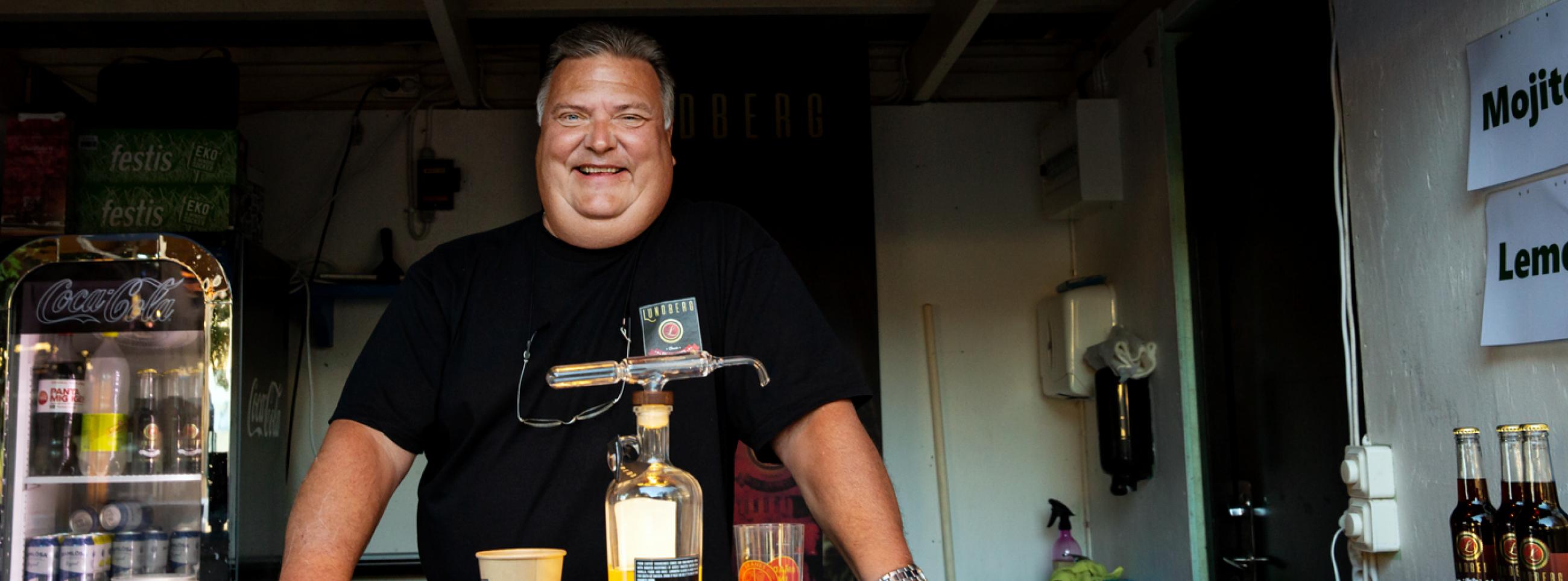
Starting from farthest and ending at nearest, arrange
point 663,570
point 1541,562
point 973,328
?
point 973,328 → point 1541,562 → point 663,570

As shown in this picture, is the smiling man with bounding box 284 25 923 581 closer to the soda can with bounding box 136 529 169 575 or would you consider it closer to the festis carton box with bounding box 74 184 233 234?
the soda can with bounding box 136 529 169 575

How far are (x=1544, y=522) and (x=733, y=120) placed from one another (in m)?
2.76

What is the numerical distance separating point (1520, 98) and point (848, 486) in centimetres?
139

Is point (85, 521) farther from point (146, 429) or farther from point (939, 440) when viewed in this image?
point (939, 440)

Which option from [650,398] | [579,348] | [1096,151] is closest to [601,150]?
[579,348]

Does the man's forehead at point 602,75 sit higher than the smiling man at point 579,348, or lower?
higher

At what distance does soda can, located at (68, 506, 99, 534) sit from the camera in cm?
313

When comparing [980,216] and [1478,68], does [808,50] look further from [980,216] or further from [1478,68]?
[1478,68]

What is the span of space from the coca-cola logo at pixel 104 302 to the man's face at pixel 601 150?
2.05 m

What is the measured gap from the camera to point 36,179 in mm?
3453

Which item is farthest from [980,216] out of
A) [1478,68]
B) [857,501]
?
[857,501]

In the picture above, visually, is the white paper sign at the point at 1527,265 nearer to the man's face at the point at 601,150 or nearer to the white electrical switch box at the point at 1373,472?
the white electrical switch box at the point at 1373,472

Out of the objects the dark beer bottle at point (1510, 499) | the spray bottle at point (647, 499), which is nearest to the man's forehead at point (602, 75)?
the spray bottle at point (647, 499)

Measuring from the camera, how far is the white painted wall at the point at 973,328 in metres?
4.20
